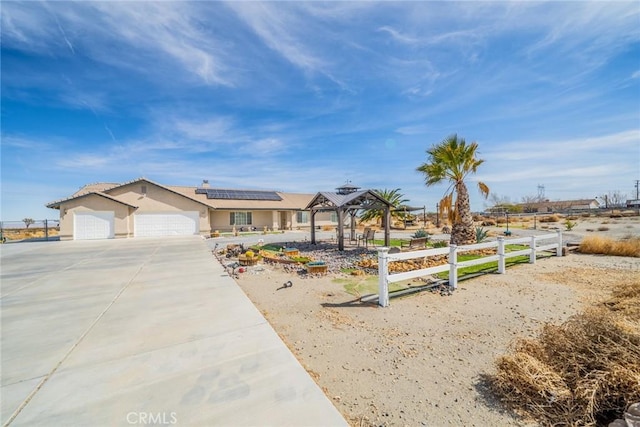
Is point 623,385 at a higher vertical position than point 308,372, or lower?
higher

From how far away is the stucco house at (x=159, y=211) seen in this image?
2112 centimetres

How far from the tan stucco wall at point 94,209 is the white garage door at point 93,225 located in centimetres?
28

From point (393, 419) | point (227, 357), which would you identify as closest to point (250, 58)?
point (227, 357)

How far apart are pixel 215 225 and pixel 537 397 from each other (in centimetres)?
2924

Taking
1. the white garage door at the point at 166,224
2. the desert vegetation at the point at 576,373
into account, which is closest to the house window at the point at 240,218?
the white garage door at the point at 166,224

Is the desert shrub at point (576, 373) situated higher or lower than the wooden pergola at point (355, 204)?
lower

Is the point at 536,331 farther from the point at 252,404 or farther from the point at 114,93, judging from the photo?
the point at 114,93

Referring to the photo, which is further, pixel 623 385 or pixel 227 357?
pixel 227 357

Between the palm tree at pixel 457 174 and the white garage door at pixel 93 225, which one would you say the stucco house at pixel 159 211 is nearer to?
the white garage door at pixel 93 225

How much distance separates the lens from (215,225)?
93.1 feet

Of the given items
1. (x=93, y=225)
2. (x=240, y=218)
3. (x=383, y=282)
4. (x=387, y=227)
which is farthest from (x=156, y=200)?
(x=383, y=282)

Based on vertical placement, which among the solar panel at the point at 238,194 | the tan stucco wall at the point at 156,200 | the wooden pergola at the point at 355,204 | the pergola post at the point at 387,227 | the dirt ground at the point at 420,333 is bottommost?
the dirt ground at the point at 420,333

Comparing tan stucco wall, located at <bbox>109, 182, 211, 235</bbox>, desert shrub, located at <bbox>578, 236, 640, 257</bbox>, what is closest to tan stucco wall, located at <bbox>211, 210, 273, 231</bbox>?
tan stucco wall, located at <bbox>109, 182, 211, 235</bbox>

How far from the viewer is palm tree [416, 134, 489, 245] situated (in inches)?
534
